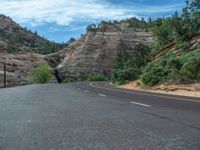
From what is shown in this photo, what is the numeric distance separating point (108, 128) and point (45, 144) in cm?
212

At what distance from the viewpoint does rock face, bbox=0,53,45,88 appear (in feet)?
325

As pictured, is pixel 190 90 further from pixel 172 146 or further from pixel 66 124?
pixel 172 146

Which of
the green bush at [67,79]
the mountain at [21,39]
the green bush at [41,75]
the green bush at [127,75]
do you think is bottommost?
the green bush at [67,79]

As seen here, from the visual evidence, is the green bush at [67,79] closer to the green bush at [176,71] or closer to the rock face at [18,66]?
the rock face at [18,66]

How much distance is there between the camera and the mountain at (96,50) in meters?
123

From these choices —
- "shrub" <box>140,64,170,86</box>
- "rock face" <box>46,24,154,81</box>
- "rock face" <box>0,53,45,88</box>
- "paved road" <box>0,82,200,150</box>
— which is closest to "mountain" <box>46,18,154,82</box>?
"rock face" <box>46,24,154,81</box>

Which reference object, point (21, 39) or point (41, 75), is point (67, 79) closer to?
point (41, 75)

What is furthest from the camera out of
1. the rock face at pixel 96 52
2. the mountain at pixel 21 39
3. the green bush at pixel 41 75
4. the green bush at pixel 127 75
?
the mountain at pixel 21 39

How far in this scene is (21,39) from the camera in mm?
168375

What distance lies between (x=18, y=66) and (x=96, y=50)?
24.8m

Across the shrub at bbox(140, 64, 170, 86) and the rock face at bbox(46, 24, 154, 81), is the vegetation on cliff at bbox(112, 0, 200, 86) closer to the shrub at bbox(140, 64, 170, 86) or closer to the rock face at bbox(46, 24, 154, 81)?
the shrub at bbox(140, 64, 170, 86)

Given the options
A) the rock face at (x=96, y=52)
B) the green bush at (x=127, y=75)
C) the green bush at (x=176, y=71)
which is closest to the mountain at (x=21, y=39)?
the rock face at (x=96, y=52)

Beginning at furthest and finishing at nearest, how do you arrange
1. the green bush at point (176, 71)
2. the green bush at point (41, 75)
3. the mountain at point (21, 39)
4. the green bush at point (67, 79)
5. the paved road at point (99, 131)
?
the mountain at point (21, 39), the green bush at point (67, 79), the green bush at point (41, 75), the green bush at point (176, 71), the paved road at point (99, 131)

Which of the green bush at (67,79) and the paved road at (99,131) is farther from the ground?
the paved road at (99,131)
